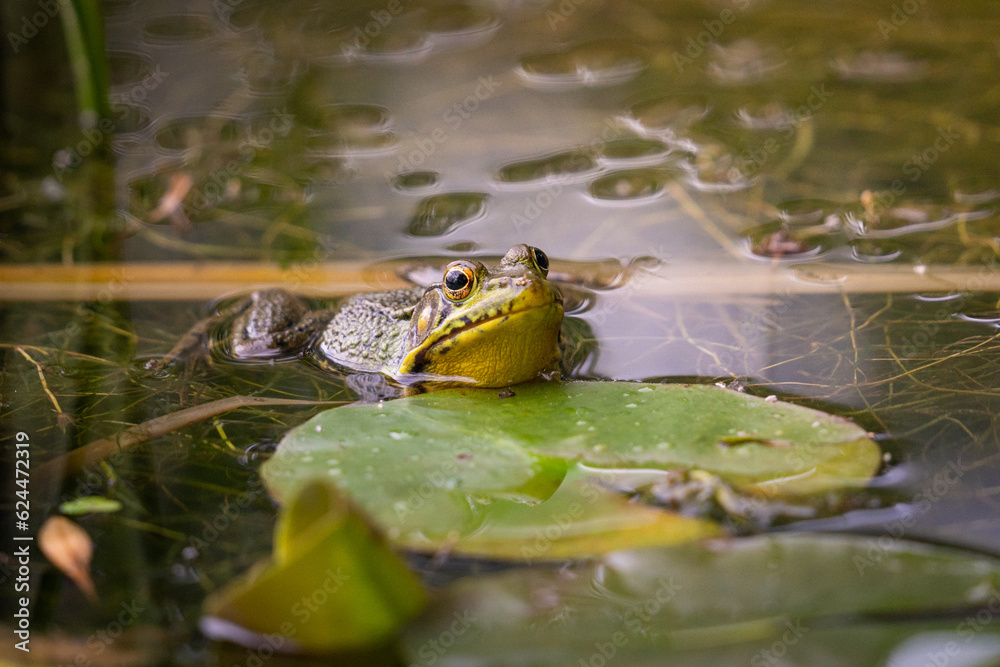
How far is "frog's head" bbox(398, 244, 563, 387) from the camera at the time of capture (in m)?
2.47

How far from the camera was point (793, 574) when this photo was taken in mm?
1581

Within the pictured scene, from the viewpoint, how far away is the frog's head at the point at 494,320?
97.1 inches

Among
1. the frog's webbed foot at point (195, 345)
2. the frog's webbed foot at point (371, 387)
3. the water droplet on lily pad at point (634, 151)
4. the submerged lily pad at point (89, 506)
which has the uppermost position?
the water droplet on lily pad at point (634, 151)

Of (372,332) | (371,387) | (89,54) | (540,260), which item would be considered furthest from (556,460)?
(89,54)

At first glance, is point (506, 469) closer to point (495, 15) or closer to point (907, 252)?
point (907, 252)

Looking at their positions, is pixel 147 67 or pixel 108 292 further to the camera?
pixel 147 67

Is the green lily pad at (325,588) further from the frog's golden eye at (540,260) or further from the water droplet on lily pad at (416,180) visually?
the water droplet on lily pad at (416,180)

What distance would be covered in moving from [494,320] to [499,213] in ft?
4.42

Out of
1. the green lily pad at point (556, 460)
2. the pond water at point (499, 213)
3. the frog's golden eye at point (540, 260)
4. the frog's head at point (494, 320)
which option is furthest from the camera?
the frog's golden eye at point (540, 260)

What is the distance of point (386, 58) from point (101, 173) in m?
2.05

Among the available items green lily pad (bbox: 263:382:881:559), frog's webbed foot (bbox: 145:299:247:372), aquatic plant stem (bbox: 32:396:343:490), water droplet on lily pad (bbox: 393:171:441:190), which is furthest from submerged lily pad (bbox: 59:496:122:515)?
water droplet on lily pad (bbox: 393:171:441:190)

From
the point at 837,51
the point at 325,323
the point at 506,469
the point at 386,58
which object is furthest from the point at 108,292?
the point at 837,51

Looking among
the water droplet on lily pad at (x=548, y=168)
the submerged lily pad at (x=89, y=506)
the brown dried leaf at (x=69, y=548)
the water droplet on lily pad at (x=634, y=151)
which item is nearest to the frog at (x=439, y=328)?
the submerged lily pad at (x=89, y=506)

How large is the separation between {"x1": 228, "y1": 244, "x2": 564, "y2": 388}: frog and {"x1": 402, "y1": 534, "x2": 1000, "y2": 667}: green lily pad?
1018mm
